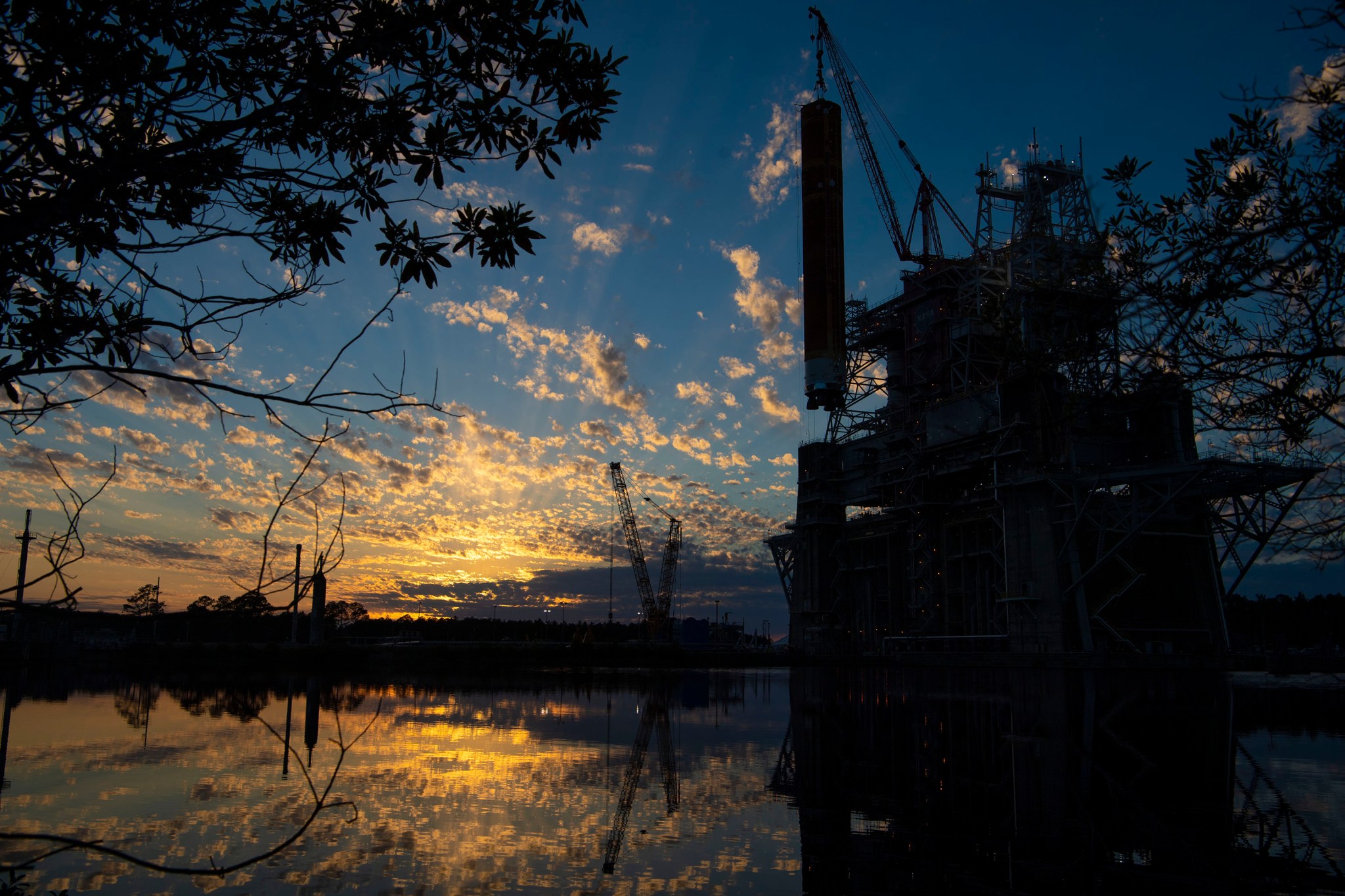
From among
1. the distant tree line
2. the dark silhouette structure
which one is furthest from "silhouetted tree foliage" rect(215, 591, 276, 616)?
the distant tree line

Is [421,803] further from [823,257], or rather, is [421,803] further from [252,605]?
[823,257]

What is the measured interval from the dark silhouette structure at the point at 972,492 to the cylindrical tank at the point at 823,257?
0.24 m

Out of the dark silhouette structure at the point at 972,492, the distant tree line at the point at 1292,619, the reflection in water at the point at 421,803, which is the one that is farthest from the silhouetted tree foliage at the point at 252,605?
the distant tree line at the point at 1292,619

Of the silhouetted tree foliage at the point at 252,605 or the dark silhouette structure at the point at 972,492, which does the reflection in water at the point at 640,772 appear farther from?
the dark silhouette structure at the point at 972,492

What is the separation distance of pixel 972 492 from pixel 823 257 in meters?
36.5

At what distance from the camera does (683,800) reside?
18.2 meters

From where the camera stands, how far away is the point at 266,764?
22.1 meters

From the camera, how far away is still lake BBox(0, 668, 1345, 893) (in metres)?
12.4

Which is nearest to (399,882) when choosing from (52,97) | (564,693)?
(52,97)

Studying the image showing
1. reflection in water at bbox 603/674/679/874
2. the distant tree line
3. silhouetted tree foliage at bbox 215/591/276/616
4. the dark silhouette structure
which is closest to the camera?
silhouetted tree foliage at bbox 215/591/276/616

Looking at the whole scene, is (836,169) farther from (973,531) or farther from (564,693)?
(564,693)

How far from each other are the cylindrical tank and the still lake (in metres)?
69.8

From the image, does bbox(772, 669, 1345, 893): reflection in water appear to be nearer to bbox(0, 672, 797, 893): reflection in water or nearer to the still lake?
the still lake

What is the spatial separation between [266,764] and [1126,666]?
62.3 metres
